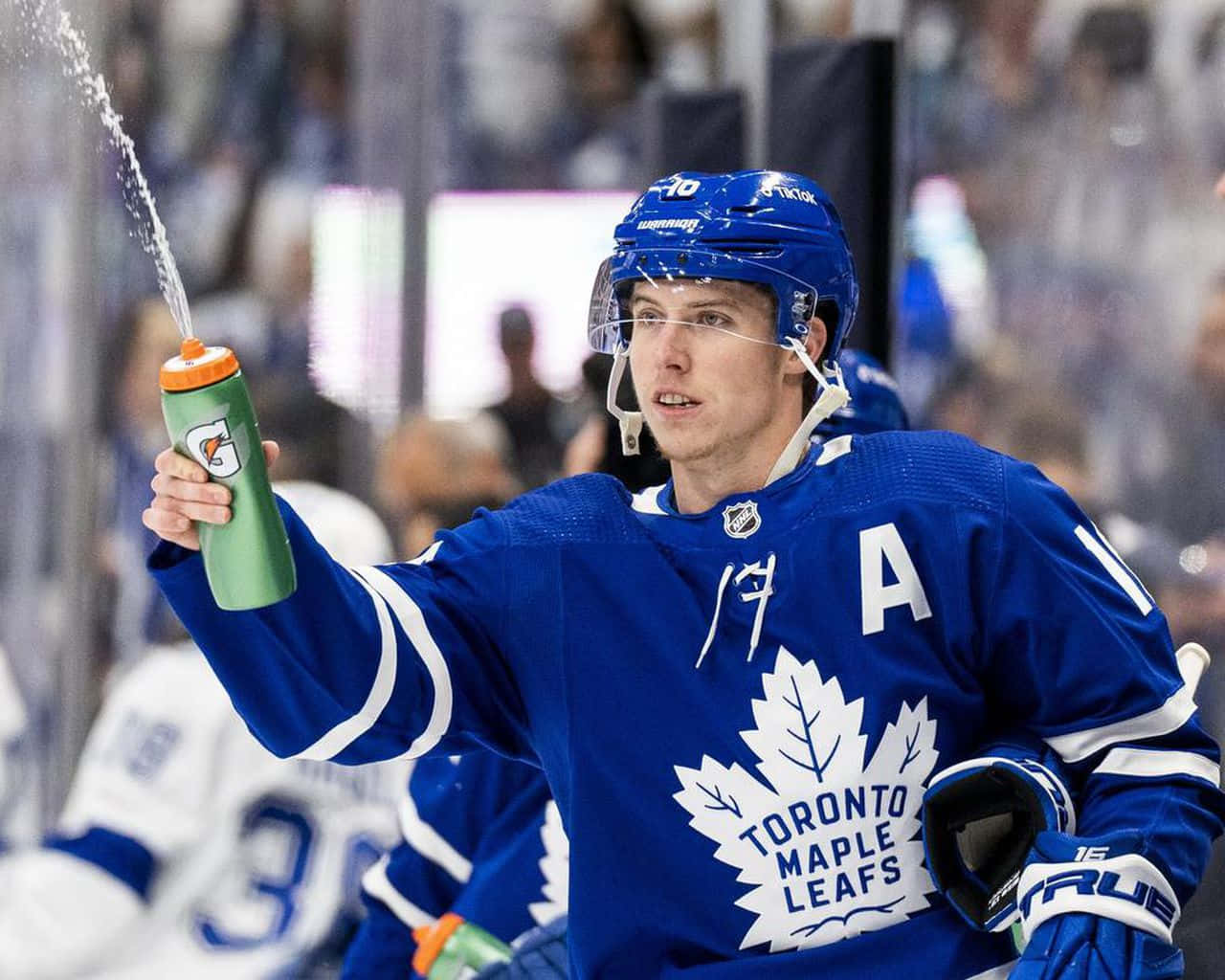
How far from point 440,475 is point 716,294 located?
2042 millimetres

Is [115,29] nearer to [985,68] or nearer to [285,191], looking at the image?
[285,191]

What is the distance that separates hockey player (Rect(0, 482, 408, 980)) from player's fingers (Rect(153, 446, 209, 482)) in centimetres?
190

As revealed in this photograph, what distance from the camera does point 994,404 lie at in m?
3.85

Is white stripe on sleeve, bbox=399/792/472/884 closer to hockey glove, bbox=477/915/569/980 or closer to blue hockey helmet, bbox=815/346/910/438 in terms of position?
hockey glove, bbox=477/915/569/980

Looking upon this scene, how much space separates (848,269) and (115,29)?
11.6 feet

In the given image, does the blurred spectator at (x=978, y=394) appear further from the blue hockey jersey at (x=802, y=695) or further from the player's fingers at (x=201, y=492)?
the player's fingers at (x=201, y=492)

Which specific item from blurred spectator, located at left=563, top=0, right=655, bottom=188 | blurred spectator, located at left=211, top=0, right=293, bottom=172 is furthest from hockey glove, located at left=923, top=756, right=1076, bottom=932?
blurred spectator, located at left=211, top=0, right=293, bottom=172

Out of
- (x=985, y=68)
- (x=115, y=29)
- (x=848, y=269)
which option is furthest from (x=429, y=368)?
(x=848, y=269)

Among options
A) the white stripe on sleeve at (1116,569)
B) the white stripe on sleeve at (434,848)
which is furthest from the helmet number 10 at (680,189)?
the white stripe on sleeve at (434,848)

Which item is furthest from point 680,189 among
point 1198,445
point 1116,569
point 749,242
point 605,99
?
point 605,99

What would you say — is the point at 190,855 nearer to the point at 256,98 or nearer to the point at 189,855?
the point at 189,855

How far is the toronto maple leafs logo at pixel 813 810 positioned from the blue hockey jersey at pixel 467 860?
0.61m

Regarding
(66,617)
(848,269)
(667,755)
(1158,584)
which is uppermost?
(848,269)

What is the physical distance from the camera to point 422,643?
81.2 inches
